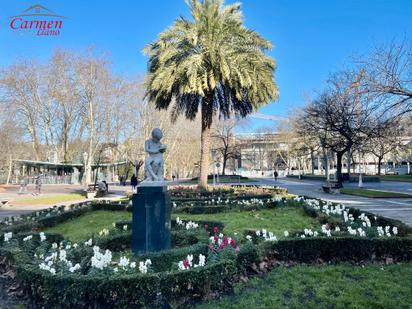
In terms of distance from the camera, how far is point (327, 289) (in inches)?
168

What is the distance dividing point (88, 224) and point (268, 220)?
5913 mm

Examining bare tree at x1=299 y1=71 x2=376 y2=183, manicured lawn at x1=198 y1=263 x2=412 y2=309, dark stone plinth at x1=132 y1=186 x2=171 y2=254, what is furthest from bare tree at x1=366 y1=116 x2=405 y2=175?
dark stone plinth at x1=132 y1=186 x2=171 y2=254

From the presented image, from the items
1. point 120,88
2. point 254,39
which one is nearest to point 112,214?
point 254,39

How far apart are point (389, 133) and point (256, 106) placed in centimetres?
1092

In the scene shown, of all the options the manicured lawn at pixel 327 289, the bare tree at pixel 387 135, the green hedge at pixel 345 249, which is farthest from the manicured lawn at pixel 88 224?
the bare tree at pixel 387 135

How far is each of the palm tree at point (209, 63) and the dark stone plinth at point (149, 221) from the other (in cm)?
973

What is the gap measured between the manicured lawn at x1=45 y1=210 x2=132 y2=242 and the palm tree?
646cm

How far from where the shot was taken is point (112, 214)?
12.6 m

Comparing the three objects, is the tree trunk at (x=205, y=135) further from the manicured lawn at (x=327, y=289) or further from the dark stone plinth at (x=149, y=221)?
the manicured lawn at (x=327, y=289)

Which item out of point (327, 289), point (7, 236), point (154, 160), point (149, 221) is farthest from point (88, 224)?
point (327, 289)

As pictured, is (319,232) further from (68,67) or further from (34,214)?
(68,67)

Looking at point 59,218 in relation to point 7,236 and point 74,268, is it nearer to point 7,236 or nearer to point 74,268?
point 7,236

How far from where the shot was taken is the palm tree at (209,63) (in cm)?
Answer: 1567

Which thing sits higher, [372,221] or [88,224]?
[372,221]
